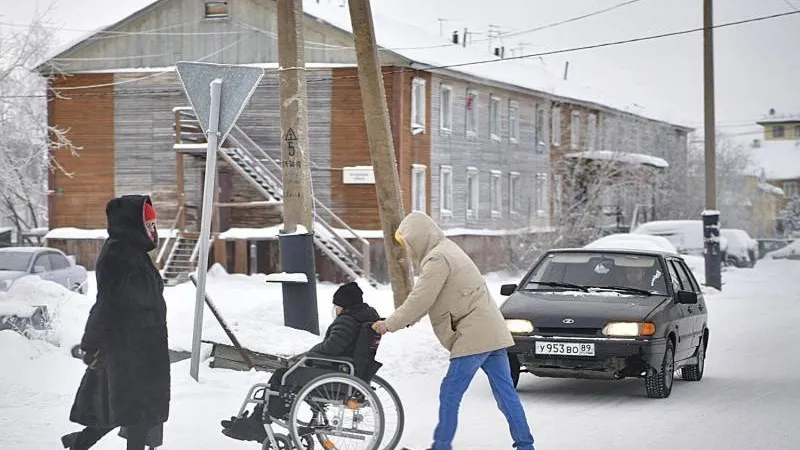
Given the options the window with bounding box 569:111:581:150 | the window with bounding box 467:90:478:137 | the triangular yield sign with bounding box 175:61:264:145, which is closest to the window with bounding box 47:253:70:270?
the triangular yield sign with bounding box 175:61:264:145

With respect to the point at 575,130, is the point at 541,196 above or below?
below

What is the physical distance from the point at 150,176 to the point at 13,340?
2843cm

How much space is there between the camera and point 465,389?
8.72 meters

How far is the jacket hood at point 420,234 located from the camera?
→ 8.73 metres

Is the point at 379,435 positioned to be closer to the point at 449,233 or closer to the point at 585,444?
the point at 585,444

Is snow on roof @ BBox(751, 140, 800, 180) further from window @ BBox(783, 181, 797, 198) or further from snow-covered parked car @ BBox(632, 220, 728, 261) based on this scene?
snow-covered parked car @ BBox(632, 220, 728, 261)

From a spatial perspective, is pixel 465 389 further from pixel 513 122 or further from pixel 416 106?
pixel 513 122

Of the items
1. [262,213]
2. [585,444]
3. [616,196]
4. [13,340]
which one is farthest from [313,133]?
[585,444]

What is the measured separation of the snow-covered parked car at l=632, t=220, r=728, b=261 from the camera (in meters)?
47.7

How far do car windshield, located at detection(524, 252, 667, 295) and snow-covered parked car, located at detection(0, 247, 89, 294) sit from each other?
49.2 ft

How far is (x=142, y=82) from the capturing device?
4072 centimetres

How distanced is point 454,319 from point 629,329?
4011 millimetres

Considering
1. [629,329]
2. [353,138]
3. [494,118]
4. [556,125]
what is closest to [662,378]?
[629,329]

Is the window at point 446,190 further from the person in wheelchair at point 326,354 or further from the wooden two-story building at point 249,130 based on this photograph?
the person in wheelchair at point 326,354
